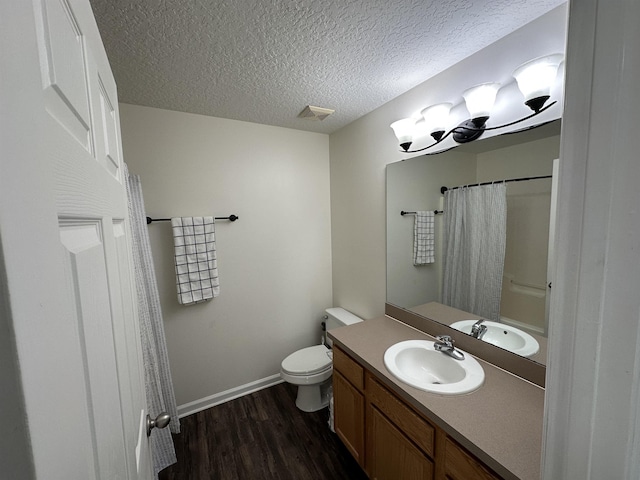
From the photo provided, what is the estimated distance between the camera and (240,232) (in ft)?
7.09

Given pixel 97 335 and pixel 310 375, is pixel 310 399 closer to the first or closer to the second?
pixel 310 375

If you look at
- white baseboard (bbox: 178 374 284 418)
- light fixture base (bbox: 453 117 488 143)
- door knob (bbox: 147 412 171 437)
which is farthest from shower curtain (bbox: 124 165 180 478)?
light fixture base (bbox: 453 117 488 143)

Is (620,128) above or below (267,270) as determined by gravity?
above

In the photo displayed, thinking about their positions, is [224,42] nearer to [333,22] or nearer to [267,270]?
[333,22]

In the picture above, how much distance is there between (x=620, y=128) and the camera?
319 millimetres

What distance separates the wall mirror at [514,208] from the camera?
1.13 m

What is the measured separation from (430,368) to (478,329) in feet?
1.10

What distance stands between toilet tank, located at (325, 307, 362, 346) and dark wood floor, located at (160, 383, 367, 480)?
695 mm

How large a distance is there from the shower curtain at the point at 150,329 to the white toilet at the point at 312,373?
2.75 ft

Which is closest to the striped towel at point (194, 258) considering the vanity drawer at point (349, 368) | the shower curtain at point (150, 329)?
the shower curtain at point (150, 329)

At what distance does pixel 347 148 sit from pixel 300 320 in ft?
5.58

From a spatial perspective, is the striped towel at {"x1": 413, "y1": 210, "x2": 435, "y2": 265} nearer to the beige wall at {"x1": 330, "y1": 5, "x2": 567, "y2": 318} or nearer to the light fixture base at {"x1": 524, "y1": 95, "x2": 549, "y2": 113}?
the beige wall at {"x1": 330, "y1": 5, "x2": 567, "y2": 318}

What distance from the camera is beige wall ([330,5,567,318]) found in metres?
1.11

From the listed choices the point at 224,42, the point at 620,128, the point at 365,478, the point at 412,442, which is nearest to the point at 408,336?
the point at 412,442
